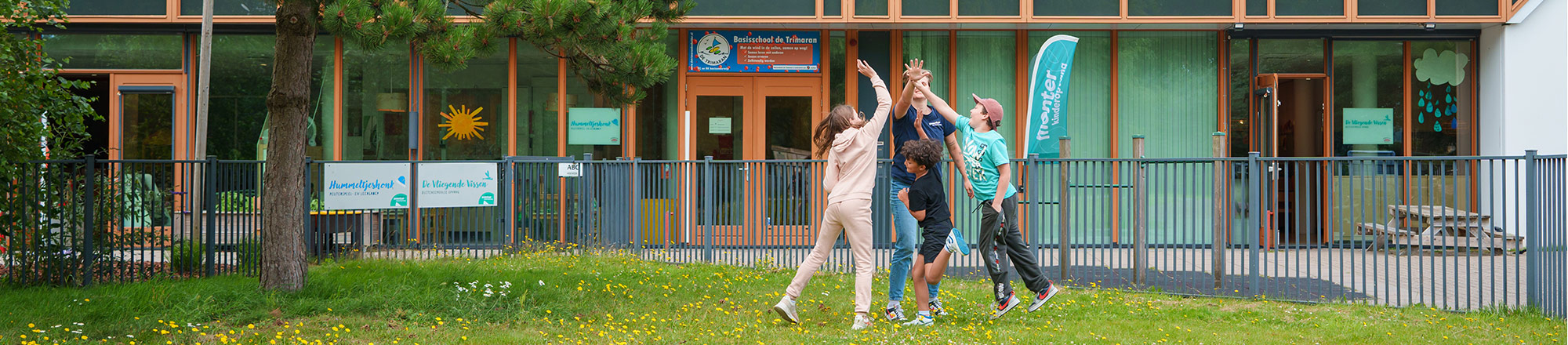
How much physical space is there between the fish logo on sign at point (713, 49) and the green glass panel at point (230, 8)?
4.59 meters

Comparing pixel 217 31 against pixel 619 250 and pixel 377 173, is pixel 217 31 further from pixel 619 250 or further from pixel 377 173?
pixel 619 250

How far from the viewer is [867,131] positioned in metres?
5.98

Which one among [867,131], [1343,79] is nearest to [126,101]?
[867,131]

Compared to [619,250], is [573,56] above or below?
above

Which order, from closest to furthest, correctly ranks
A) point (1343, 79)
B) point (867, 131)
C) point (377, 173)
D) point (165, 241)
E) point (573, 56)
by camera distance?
point (867, 131)
point (573, 56)
point (165, 241)
point (377, 173)
point (1343, 79)

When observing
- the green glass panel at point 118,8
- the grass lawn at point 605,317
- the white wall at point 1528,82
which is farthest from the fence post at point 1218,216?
the green glass panel at point 118,8

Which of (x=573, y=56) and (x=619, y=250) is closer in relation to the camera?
(x=573, y=56)

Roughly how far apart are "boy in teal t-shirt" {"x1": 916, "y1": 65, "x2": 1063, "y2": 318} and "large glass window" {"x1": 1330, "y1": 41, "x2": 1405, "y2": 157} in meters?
7.20

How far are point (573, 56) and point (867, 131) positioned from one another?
237cm

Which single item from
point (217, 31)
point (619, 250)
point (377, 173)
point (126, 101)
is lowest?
point (619, 250)

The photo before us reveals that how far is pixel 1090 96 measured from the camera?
1225cm

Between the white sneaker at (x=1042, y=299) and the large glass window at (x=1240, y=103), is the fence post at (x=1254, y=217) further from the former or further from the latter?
the large glass window at (x=1240, y=103)

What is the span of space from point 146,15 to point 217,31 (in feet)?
2.26

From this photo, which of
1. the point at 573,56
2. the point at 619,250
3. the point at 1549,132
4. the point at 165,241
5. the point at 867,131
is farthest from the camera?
the point at 1549,132
